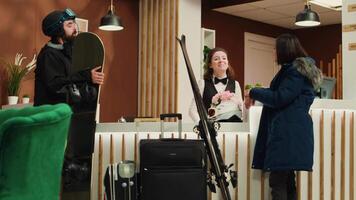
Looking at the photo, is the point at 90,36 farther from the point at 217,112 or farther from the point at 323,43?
the point at 323,43

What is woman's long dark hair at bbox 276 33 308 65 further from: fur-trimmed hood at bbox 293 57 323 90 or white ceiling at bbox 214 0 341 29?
white ceiling at bbox 214 0 341 29

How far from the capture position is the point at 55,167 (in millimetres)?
1713

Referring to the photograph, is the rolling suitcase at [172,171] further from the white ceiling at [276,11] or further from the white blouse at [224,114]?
the white ceiling at [276,11]

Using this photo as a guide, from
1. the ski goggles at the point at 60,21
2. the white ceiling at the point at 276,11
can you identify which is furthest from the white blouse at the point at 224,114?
the white ceiling at the point at 276,11

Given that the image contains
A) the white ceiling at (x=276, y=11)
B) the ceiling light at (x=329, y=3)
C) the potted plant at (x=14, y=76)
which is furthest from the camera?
the white ceiling at (x=276, y=11)

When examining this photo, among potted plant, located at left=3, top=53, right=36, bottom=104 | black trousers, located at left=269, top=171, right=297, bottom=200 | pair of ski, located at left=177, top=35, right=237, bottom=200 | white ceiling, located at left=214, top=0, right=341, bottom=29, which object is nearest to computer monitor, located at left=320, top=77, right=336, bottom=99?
black trousers, located at left=269, top=171, right=297, bottom=200

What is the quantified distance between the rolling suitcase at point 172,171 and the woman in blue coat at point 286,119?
0.49 m

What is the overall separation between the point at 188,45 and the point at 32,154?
5.88 metres

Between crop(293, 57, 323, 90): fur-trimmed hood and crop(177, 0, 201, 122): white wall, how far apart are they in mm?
3814

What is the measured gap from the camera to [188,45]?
7367mm

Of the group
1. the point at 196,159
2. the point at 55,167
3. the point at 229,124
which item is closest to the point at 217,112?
the point at 229,124

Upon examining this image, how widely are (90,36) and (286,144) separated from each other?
1.40 meters

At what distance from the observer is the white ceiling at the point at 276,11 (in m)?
8.22

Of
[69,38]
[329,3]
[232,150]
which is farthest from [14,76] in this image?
[329,3]
